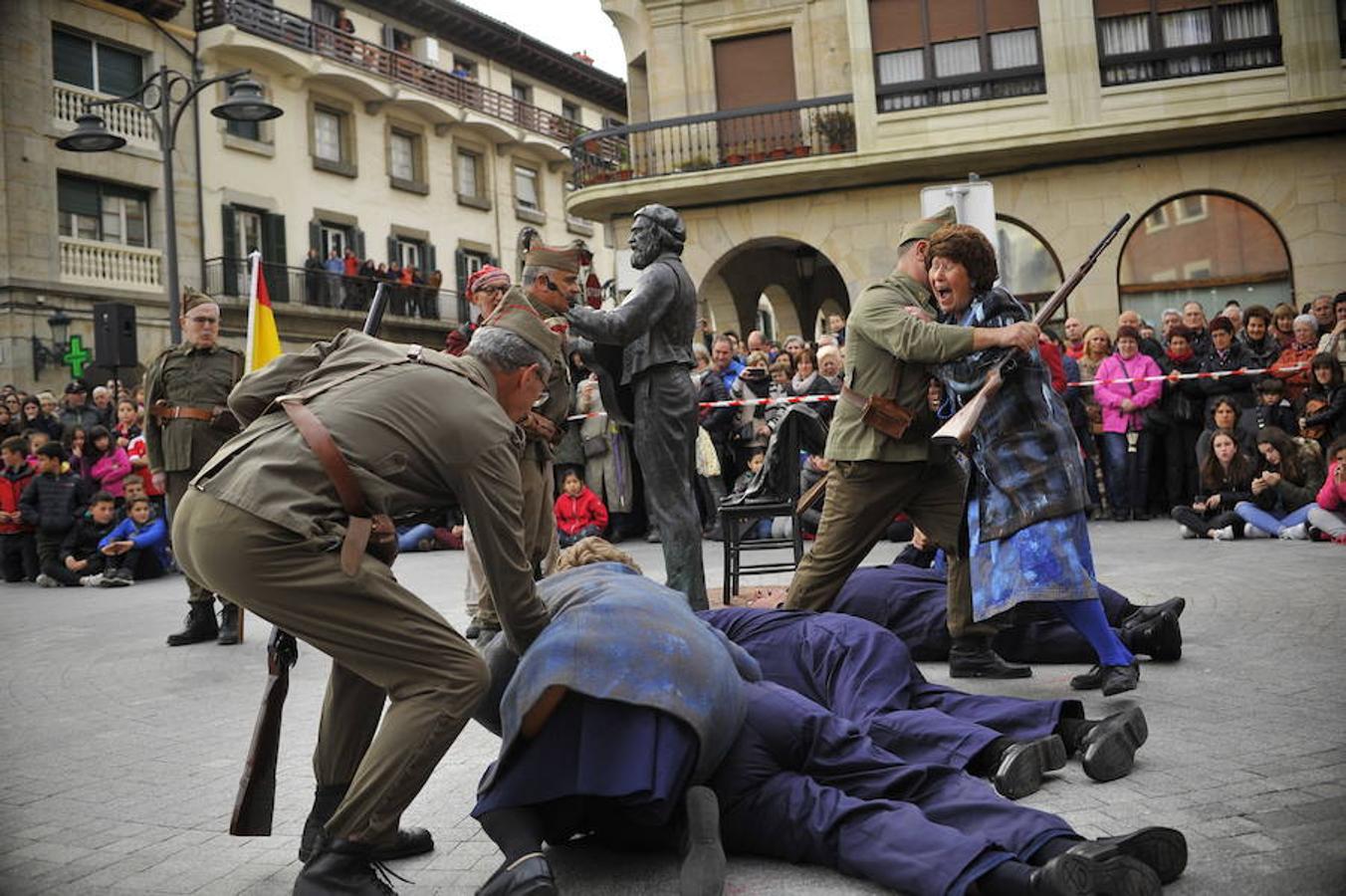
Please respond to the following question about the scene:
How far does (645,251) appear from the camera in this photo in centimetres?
662

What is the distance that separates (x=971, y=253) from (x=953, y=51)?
17.5 meters

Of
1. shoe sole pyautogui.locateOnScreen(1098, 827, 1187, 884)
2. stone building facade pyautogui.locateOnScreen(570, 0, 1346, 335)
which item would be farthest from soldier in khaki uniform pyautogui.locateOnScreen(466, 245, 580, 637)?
stone building facade pyautogui.locateOnScreen(570, 0, 1346, 335)

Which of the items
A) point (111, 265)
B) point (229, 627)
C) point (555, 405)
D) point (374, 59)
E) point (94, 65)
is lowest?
point (229, 627)

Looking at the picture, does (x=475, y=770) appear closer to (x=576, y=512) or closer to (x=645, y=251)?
(x=645, y=251)

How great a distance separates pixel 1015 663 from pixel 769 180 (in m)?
16.9

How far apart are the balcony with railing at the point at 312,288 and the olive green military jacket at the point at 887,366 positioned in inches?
1000

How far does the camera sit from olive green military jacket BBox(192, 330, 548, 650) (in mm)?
3131

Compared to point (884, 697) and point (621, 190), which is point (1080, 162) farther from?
point (884, 697)

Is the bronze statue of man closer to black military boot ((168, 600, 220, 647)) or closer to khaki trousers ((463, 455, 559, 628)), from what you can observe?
khaki trousers ((463, 455, 559, 628))

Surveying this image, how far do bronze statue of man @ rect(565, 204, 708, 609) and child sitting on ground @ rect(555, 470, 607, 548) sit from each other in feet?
19.1

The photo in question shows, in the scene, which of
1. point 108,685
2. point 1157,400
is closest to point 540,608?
point 108,685

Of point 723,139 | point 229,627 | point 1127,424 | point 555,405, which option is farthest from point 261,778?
point 723,139

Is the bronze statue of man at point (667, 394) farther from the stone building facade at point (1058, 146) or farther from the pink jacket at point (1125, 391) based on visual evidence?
the stone building facade at point (1058, 146)

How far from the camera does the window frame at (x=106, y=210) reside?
26812 mm
